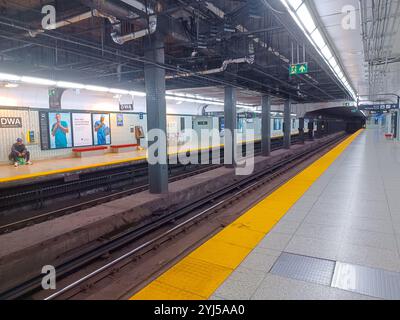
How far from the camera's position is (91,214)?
17.2ft

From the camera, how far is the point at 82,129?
12.4 metres

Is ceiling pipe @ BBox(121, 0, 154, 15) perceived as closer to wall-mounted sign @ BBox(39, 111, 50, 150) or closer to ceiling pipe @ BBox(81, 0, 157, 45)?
ceiling pipe @ BBox(81, 0, 157, 45)

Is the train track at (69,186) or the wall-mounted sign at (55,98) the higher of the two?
the wall-mounted sign at (55,98)

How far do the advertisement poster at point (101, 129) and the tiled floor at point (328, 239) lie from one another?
10.1 meters

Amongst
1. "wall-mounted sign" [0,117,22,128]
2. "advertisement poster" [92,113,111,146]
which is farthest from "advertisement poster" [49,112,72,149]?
"advertisement poster" [92,113,111,146]

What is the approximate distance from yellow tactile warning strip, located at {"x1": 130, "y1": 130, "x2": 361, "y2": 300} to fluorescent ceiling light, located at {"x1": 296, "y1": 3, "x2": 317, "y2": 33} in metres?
3.08

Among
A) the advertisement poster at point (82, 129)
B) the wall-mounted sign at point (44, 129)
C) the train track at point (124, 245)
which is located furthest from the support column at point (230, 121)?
the wall-mounted sign at point (44, 129)

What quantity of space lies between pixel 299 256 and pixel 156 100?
4505 mm

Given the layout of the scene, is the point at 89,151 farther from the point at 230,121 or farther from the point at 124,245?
the point at 124,245

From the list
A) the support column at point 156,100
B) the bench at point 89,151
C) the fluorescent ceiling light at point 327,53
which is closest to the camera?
the support column at point 156,100

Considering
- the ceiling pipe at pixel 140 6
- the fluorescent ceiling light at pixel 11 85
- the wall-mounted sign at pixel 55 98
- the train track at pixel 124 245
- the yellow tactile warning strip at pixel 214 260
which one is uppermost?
the ceiling pipe at pixel 140 6

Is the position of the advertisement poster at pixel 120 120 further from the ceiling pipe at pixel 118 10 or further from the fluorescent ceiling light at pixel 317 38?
the fluorescent ceiling light at pixel 317 38

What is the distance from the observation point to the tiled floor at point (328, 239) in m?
2.59
